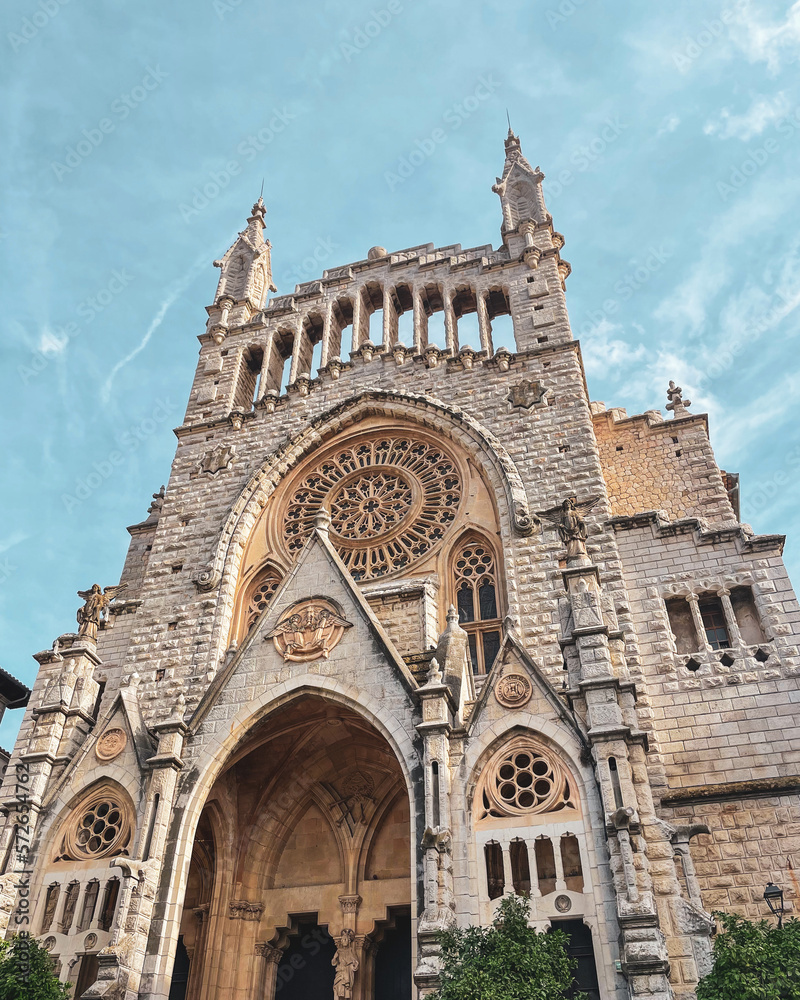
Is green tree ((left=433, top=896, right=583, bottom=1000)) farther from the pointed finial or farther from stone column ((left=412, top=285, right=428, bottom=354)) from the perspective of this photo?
stone column ((left=412, top=285, right=428, bottom=354))

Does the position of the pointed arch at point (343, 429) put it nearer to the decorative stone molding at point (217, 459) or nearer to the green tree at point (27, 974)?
the decorative stone molding at point (217, 459)

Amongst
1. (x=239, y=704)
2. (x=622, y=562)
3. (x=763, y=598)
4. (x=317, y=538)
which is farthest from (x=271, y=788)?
(x=763, y=598)

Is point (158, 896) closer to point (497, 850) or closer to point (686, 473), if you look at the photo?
point (497, 850)

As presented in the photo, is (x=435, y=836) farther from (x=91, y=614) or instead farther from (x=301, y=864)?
(x=91, y=614)

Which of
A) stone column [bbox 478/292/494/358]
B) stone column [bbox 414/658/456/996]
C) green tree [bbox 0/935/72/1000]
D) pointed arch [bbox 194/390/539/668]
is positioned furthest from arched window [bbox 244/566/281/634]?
green tree [bbox 0/935/72/1000]

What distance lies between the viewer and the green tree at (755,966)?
8891 mm

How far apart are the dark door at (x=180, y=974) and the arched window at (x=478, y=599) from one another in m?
7.13

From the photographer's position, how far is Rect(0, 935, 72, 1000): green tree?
36.3 ft

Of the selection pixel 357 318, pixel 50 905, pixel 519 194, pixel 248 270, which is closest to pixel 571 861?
pixel 50 905

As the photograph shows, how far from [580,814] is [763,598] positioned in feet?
19.9

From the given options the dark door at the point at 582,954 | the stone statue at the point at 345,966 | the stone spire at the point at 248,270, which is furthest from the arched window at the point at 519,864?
the stone spire at the point at 248,270

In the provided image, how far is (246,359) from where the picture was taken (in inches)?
967

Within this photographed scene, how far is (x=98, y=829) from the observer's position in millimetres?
13719

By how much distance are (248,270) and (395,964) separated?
66.9 feet
